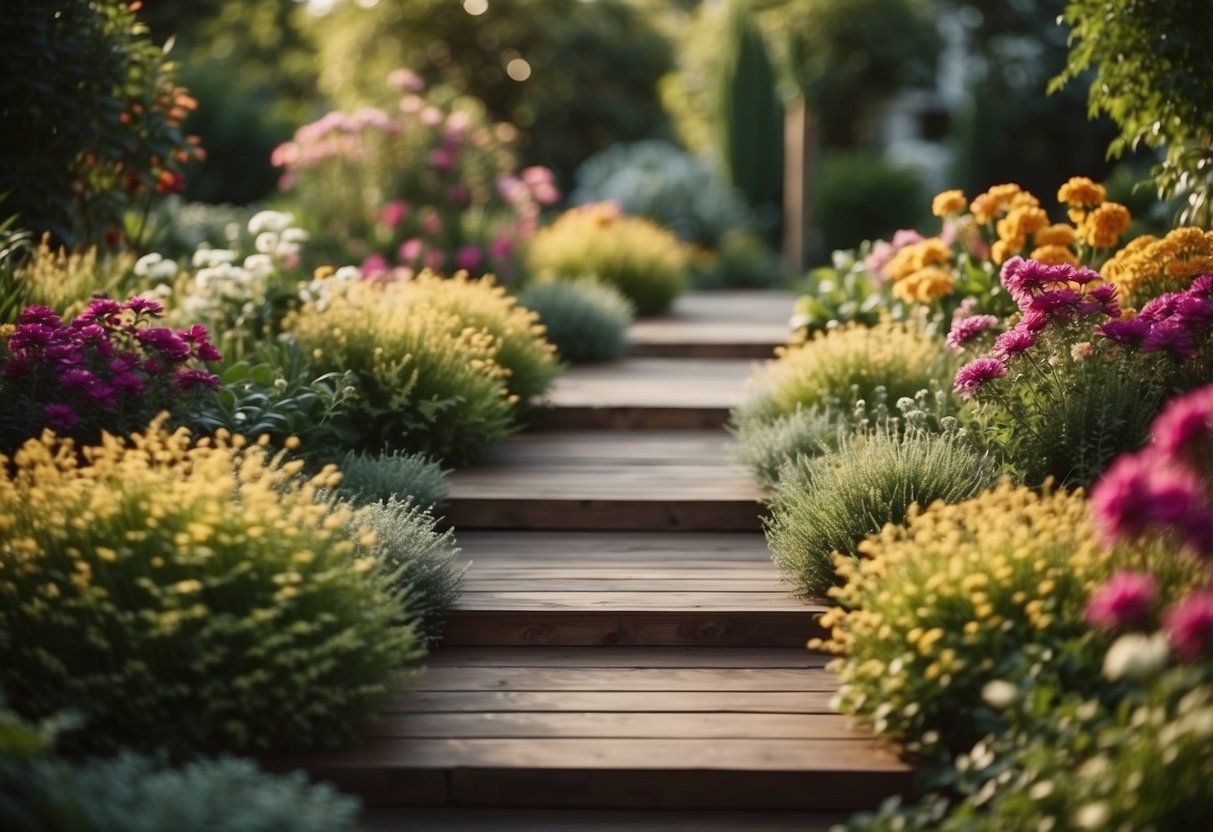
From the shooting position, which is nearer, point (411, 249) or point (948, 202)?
point (948, 202)

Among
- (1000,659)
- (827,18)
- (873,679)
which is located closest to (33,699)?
(873,679)

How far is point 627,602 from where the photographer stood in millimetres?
4066

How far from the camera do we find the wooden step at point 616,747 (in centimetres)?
322

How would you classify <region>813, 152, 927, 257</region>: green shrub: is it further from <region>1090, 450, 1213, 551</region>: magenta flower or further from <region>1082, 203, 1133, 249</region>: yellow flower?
<region>1090, 450, 1213, 551</region>: magenta flower

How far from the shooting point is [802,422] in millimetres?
4898

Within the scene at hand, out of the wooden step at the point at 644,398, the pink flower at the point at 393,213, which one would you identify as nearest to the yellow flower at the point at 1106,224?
the wooden step at the point at 644,398

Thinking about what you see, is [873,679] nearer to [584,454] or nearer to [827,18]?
[584,454]

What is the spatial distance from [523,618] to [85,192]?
3863 mm

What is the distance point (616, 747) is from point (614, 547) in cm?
141

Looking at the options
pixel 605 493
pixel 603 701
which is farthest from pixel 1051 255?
pixel 603 701

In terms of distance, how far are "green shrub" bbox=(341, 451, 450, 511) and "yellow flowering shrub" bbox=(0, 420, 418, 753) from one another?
96cm

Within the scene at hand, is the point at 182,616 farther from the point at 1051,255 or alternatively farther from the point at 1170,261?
the point at 1170,261

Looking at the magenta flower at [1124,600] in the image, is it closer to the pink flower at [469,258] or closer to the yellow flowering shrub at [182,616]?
Result: the yellow flowering shrub at [182,616]

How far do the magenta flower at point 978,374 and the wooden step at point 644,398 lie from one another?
1.47 meters
